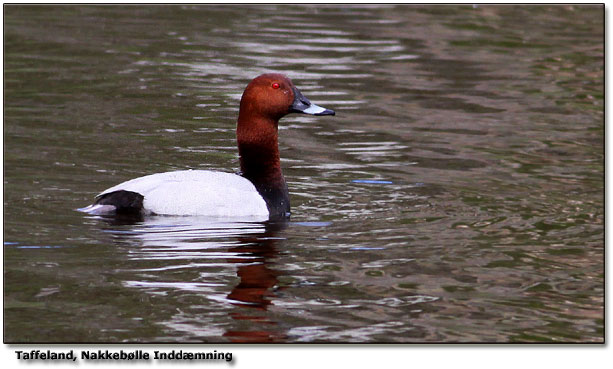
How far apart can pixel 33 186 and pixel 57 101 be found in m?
3.57

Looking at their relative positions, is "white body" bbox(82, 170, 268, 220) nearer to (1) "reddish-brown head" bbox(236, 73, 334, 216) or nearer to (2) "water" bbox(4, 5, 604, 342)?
(2) "water" bbox(4, 5, 604, 342)

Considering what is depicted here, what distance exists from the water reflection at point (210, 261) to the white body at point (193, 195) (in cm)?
8

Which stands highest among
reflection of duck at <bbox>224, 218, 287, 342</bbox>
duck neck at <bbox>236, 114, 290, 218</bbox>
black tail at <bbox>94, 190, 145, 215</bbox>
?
duck neck at <bbox>236, 114, 290, 218</bbox>

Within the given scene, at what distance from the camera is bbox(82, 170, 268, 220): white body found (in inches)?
357

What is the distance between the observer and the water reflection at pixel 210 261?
6969 mm

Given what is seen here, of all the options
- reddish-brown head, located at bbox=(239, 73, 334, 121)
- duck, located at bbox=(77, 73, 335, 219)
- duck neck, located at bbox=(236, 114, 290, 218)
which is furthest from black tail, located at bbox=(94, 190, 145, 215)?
reddish-brown head, located at bbox=(239, 73, 334, 121)

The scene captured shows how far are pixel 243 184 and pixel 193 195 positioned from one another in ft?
1.61

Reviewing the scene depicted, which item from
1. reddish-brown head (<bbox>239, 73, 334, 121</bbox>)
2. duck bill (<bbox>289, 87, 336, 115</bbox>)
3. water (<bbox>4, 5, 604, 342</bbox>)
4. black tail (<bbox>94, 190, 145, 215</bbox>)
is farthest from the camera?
duck bill (<bbox>289, 87, 336, 115</bbox>)

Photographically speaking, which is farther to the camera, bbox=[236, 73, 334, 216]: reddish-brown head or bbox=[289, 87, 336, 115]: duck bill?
bbox=[289, 87, 336, 115]: duck bill

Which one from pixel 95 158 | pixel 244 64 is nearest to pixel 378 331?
pixel 95 158

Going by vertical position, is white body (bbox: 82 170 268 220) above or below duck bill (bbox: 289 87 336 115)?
below

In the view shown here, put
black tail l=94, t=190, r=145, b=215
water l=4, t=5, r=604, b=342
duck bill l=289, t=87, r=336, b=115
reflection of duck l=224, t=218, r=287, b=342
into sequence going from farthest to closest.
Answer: duck bill l=289, t=87, r=336, b=115
black tail l=94, t=190, r=145, b=215
water l=4, t=5, r=604, b=342
reflection of duck l=224, t=218, r=287, b=342

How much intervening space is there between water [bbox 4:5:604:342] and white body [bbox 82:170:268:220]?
0.17 metres

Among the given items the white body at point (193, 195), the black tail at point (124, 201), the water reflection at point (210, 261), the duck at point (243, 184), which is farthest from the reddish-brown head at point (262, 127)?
the black tail at point (124, 201)
